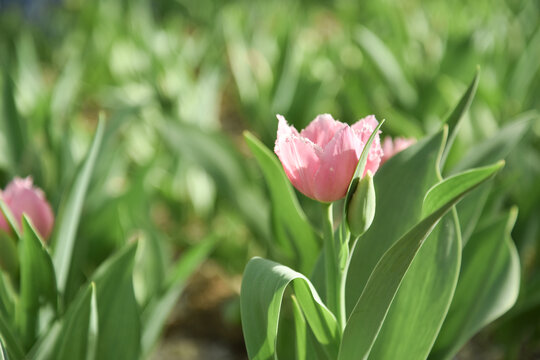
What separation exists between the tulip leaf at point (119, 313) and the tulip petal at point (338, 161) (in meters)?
0.31

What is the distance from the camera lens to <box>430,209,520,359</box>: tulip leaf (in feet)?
2.45

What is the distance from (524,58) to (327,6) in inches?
80.3

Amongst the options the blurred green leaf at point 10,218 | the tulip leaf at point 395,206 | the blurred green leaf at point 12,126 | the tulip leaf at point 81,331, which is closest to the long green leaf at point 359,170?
the tulip leaf at point 395,206

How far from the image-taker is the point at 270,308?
1.74 feet

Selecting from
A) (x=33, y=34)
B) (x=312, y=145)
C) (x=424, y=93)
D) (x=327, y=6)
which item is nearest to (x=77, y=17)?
(x=33, y=34)

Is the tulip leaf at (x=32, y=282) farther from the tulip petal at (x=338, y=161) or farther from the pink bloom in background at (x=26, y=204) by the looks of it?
the tulip petal at (x=338, y=161)

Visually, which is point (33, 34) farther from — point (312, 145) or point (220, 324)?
point (312, 145)

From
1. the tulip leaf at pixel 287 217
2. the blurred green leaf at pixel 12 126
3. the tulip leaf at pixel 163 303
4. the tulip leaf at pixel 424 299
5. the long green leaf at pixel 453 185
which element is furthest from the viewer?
the blurred green leaf at pixel 12 126

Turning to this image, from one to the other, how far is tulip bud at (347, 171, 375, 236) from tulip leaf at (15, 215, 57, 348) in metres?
0.35

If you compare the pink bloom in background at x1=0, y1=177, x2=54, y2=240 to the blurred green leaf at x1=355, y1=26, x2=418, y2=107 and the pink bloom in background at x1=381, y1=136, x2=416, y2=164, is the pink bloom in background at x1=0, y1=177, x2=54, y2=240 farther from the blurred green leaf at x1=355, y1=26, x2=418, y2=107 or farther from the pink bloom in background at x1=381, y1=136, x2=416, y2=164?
the blurred green leaf at x1=355, y1=26, x2=418, y2=107

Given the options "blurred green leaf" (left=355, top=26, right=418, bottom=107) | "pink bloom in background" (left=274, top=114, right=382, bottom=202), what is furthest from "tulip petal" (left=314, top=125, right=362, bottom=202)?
"blurred green leaf" (left=355, top=26, right=418, bottom=107)

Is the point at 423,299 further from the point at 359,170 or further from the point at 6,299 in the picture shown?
the point at 6,299

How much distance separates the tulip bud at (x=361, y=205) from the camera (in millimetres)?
Result: 505

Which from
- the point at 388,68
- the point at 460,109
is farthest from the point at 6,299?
the point at 388,68
